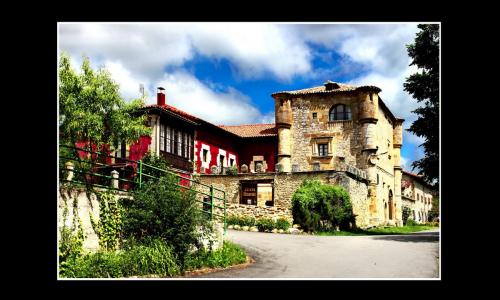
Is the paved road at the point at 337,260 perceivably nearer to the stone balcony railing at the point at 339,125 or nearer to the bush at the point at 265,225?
the bush at the point at 265,225

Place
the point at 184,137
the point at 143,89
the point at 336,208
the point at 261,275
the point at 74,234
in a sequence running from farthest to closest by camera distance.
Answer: the point at 184,137 < the point at 336,208 < the point at 143,89 < the point at 261,275 < the point at 74,234

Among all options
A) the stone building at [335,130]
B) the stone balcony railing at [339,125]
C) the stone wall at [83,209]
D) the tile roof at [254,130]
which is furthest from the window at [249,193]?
the stone wall at [83,209]

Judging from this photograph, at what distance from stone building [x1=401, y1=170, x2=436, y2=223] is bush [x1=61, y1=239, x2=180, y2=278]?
43763 millimetres

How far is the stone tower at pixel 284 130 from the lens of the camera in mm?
39375

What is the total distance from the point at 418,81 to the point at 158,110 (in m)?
14.6

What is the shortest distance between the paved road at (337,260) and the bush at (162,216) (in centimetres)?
109

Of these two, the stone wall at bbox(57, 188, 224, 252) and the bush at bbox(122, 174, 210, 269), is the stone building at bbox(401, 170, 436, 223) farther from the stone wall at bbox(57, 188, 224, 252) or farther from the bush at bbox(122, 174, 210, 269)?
the stone wall at bbox(57, 188, 224, 252)

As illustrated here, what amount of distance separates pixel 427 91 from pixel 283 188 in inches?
543

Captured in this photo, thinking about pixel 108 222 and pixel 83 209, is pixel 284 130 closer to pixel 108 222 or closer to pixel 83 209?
pixel 108 222

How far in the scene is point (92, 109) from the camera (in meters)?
24.2

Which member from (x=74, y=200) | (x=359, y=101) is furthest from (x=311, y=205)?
(x=74, y=200)

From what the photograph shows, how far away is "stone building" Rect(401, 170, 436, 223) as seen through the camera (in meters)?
55.4
